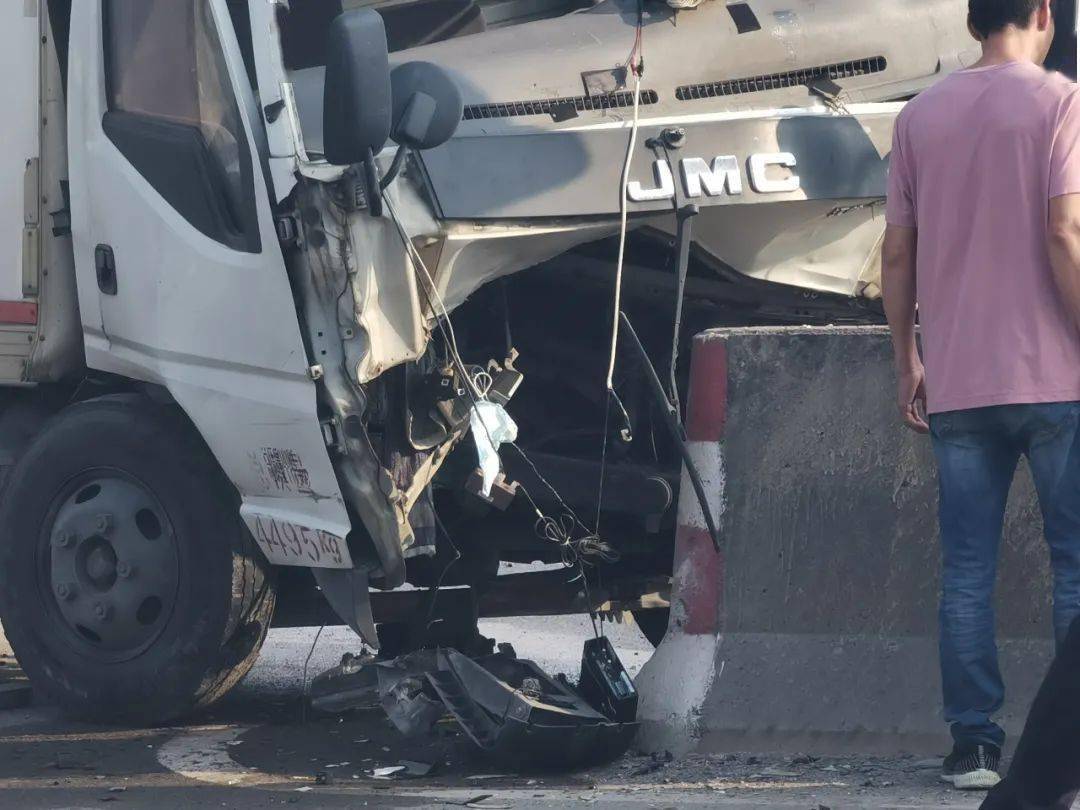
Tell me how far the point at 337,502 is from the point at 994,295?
1945mm

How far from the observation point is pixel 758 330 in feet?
14.6

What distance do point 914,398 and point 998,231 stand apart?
477mm

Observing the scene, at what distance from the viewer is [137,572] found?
17.1 feet

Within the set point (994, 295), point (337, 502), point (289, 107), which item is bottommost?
point (337, 502)

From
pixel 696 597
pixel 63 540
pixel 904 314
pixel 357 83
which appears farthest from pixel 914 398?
pixel 63 540

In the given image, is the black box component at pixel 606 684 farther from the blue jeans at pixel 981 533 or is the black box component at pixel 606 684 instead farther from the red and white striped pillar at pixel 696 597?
the blue jeans at pixel 981 533

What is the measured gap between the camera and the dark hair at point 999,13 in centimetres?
380

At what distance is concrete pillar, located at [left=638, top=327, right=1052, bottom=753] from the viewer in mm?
4344

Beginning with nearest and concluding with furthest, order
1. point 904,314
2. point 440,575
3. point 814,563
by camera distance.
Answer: point 904,314, point 814,563, point 440,575

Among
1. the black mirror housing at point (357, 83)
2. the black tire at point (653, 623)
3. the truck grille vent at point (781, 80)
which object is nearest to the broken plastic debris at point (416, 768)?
the black tire at point (653, 623)

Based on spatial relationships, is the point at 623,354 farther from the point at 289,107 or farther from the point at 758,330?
the point at 289,107

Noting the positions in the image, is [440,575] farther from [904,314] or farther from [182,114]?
[904,314]

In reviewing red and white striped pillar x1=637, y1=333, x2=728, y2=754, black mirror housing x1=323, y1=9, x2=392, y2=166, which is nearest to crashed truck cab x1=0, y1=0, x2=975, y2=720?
black mirror housing x1=323, y1=9, x2=392, y2=166

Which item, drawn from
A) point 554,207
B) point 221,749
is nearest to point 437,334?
point 554,207
